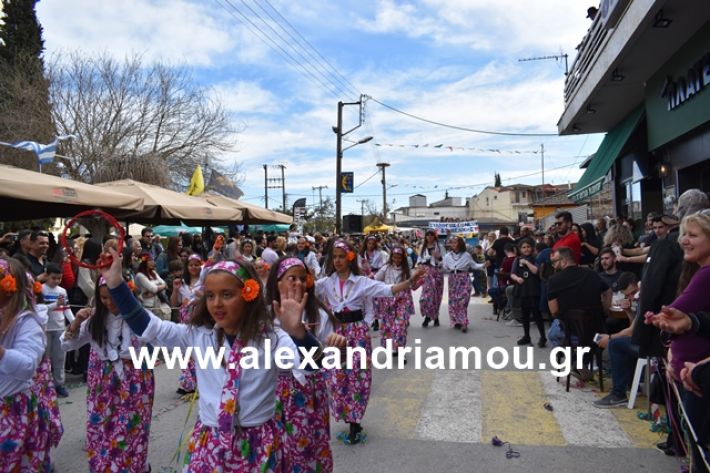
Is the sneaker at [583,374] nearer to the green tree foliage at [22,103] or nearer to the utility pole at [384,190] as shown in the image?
the green tree foliage at [22,103]

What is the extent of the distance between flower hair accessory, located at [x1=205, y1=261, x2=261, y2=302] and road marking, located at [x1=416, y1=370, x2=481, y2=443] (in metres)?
2.98

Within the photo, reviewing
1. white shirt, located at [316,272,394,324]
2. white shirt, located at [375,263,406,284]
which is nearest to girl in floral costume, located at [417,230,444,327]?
white shirt, located at [375,263,406,284]

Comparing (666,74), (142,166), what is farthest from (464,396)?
(142,166)

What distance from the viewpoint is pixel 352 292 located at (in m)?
5.17

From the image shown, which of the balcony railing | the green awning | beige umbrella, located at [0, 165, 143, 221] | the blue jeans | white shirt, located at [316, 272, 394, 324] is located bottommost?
the blue jeans

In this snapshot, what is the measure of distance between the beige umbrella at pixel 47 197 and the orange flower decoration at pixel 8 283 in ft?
12.6

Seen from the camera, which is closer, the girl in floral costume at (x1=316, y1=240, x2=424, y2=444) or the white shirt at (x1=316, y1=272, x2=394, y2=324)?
the girl in floral costume at (x1=316, y1=240, x2=424, y2=444)

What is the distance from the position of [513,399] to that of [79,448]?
15.0 feet

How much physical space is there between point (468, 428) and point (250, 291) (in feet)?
11.0

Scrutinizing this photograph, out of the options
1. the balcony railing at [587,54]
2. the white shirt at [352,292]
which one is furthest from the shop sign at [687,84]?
the white shirt at [352,292]

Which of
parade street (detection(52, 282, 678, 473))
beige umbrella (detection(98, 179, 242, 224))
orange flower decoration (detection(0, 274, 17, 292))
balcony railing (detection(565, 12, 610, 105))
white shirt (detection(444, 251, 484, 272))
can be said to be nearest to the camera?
orange flower decoration (detection(0, 274, 17, 292))

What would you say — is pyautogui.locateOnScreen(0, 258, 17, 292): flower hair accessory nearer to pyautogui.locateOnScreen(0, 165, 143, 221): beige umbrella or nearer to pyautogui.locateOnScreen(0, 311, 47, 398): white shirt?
pyautogui.locateOnScreen(0, 311, 47, 398): white shirt

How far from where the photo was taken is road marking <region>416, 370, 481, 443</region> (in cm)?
500

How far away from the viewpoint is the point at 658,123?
10.5m
